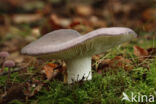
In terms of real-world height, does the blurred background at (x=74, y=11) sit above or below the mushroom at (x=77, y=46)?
above

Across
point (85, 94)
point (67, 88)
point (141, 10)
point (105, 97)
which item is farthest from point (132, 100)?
point (141, 10)

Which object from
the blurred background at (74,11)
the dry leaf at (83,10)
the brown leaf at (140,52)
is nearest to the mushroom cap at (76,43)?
the brown leaf at (140,52)

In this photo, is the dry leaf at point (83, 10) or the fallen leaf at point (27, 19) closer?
the fallen leaf at point (27, 19)

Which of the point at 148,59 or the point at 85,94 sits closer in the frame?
the point at 85,94

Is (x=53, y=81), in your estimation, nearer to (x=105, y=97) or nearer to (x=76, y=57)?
(x=76, y=57)

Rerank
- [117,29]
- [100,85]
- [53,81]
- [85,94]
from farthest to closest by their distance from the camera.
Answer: [53,81] < [100,85] < [85,94] < [117,29]

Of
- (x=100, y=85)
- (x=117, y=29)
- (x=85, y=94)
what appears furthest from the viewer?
(x=100, y=85)

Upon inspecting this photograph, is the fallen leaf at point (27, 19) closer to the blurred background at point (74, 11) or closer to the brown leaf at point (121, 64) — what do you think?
the blurred background at point (74, 11)
